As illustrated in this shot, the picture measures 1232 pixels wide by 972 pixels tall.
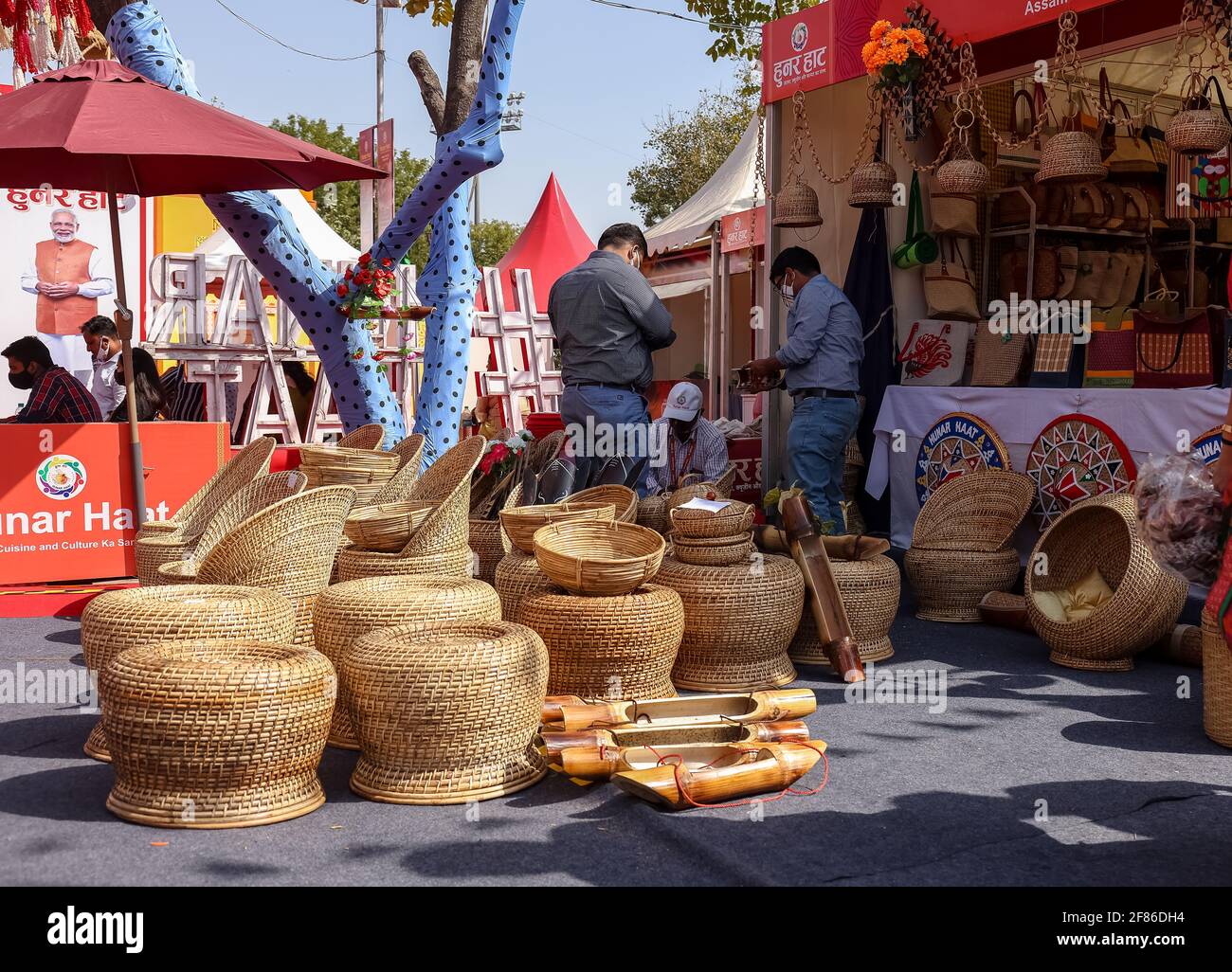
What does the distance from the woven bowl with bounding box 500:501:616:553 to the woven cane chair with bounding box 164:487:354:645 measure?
73 centimetres

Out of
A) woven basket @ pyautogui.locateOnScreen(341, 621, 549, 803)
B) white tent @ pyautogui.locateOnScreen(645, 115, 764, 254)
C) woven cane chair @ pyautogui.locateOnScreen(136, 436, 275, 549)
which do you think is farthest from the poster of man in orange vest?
woven basket @ pyautogui.locateOnScreen(341, 621, 549, 803)

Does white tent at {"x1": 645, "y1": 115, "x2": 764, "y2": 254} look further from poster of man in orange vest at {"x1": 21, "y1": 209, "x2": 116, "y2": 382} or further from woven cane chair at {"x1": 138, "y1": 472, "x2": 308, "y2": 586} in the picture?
woven cane chair at {"x1": 138, "y1": 472, "x2": 308, "y2": 586}

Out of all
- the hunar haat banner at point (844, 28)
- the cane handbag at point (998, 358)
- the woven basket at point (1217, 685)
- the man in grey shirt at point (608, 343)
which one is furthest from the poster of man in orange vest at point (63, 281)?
the woven basket at point (1217, 685)

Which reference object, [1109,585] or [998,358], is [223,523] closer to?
[1109,585]

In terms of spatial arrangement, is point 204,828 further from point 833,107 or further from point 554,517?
point 833,107

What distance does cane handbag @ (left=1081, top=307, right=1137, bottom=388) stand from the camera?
6.03m

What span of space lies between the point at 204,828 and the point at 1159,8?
637 centimetres

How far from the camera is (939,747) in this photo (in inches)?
149

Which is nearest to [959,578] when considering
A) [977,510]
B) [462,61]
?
[977,510]

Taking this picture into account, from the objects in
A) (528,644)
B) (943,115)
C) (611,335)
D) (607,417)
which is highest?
(943,115)

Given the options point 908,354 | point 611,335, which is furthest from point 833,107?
point 611,335

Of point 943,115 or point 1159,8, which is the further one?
point 943,115

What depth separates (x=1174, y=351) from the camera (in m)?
5.82

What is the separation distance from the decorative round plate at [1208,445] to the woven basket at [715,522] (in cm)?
219
